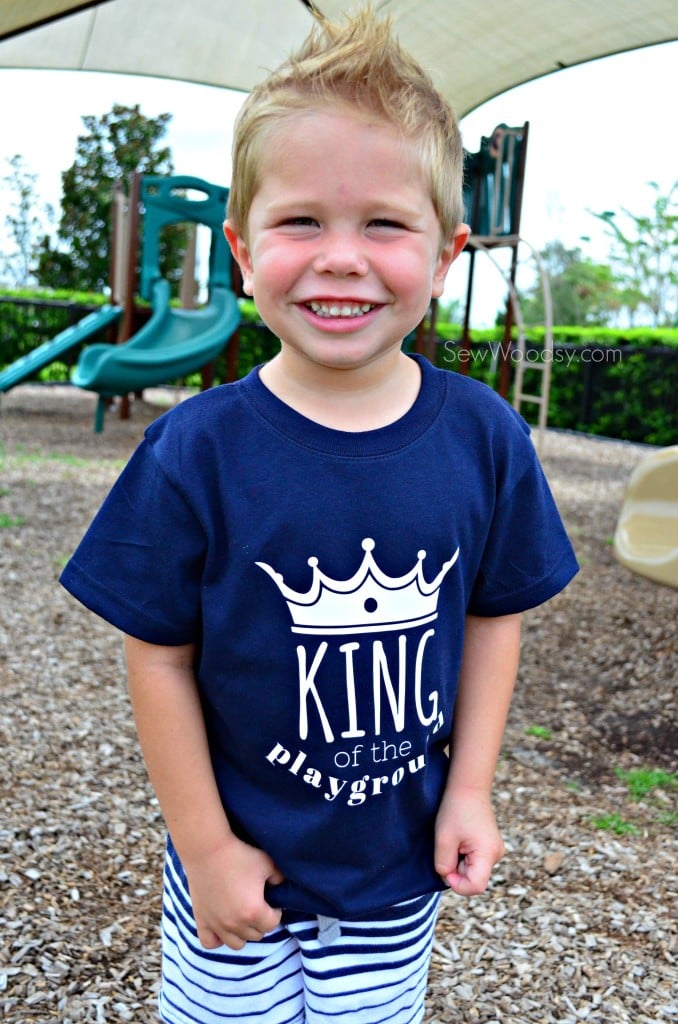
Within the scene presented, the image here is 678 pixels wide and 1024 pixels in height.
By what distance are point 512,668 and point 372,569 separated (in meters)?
0.29

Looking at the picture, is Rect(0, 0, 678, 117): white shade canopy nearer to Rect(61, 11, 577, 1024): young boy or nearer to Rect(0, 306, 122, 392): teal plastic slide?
Rect(0, 306, 122, 392): teal plastic slide

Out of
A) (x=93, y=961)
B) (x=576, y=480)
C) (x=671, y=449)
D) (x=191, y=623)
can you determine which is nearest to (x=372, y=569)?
(x=191, y=623)

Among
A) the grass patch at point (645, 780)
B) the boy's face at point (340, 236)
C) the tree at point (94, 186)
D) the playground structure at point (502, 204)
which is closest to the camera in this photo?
the boy's face at point (340, 236)

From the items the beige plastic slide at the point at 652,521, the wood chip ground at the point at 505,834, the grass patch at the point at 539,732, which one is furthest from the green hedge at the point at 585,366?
the grass patch at the point at 539,732

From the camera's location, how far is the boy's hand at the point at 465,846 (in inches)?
44.0

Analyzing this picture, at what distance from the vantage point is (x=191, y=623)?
1035mm

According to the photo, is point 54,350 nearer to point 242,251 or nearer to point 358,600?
point 242,251

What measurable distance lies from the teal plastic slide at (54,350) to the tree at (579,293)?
2442cm

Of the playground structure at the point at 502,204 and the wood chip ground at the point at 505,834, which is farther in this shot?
the playground structure at the point at 502,204

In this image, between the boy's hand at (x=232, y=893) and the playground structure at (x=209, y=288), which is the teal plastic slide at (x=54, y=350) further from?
the boy's hand at (x=232, y=893)

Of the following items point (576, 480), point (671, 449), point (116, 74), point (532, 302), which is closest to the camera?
point (671, 449)

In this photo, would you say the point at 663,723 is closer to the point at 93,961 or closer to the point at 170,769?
the point at 93,961

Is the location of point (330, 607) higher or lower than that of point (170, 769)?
higher

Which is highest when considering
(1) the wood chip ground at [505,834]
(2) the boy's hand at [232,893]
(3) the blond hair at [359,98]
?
(3) the blond hair at [359,98]
